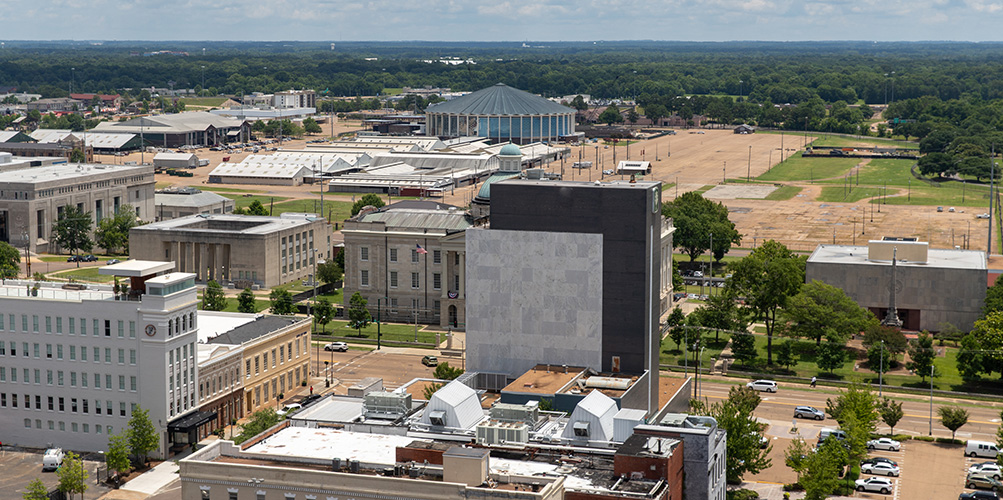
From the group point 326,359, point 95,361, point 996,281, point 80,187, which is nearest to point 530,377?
point 95,361

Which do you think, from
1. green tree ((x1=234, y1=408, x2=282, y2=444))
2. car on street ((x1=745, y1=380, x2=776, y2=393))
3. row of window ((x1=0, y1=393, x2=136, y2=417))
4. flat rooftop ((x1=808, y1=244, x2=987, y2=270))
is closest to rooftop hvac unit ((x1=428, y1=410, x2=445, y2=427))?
green tree ((x1=234, y1=408, x2=282, y2=444))

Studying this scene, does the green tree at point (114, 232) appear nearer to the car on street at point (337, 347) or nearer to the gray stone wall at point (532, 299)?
the car on street at point (337, 347)

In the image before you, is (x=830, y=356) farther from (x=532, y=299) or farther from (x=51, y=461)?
(x=51, y=461)

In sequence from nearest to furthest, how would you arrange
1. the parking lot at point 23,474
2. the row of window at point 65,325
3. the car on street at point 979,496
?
the car on street at point 979,496 < the parking lot at point 23,474 < the row of window at point 65,325

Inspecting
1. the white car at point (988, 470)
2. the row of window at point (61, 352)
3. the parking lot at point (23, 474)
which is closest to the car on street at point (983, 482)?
the white car at point (988, 470)

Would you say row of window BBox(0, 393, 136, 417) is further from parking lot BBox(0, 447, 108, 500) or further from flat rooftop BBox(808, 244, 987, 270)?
flat rooftop BBox(808, 244, 987, 270)

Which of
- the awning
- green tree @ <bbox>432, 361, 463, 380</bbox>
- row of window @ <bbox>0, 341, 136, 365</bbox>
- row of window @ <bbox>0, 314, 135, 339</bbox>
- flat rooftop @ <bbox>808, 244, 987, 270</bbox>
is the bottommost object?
the awning
